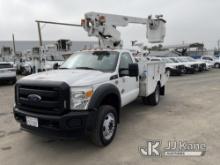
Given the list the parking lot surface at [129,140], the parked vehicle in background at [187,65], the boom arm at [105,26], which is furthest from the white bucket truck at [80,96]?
the parked vehicle in background at [187,65]

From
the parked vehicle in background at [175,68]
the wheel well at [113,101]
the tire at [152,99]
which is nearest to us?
the wheel well at [113,101]

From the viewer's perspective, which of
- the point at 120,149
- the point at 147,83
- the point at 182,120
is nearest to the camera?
the point at 120,149

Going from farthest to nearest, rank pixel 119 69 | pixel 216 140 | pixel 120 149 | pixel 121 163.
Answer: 1. pixel 119 69
2. pixel 216 140
3. pixel 120 149
4. pixel 121 163

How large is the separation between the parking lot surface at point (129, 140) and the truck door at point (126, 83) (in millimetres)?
737

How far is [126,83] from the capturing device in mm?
4992

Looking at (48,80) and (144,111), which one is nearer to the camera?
(48,80)

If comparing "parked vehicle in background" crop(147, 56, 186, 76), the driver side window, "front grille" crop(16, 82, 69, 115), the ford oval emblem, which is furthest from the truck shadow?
"parked vehicle in background" crop(147, 56, 186, 76)

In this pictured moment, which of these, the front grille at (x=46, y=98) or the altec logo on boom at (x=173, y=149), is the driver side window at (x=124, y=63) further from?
the front grille at (x=46, y=98)

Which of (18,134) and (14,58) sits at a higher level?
Answer: (14,58)

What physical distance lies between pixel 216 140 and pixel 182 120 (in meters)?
1.31

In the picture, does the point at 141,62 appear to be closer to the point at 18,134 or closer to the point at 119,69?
the point at 119,69

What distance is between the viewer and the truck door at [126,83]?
4781 mm

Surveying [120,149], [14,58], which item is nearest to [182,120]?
[120,149]

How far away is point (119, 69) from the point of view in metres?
4.73
